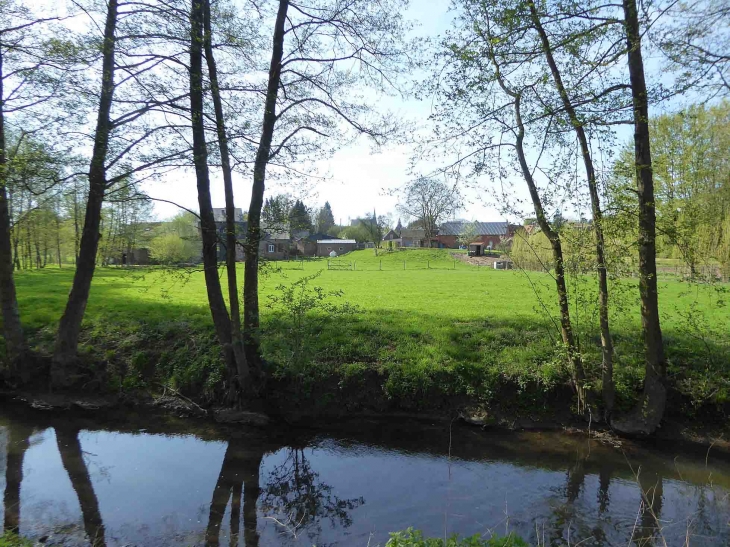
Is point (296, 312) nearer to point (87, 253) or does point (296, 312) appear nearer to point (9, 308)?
point (87, 253)

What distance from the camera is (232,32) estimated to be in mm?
9508

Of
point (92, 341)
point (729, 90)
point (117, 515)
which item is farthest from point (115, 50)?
point (729, 90)

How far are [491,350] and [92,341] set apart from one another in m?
10.5

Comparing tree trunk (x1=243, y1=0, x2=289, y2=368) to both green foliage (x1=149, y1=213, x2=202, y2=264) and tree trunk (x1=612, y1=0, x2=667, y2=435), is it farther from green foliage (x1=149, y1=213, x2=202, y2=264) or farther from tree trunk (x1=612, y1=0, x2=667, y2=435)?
green foliage (x1=149, y1=213, x2=202, y2=264)

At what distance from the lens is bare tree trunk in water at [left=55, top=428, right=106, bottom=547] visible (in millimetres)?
5793

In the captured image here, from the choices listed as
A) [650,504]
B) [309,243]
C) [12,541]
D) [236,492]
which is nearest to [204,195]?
[236,492]

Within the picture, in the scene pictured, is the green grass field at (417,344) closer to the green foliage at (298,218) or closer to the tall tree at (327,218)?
the green foliage at (298,218)

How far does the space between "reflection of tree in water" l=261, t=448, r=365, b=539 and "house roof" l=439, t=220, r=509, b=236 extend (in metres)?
67.3

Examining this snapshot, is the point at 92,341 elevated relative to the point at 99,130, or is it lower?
lower

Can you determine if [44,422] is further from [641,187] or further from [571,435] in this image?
[641,187]

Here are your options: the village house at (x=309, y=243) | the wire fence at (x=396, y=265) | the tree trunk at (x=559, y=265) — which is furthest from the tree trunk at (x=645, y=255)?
the wire fence at (x=396, y=265)

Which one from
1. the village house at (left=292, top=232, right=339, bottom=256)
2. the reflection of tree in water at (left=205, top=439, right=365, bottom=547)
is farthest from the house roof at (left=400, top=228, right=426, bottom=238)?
the reflection of tree in water at (left=205, top=439, right=365, bottom=547)

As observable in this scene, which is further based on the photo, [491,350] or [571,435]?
[491,350]

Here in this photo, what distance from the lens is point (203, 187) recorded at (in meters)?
9.18
